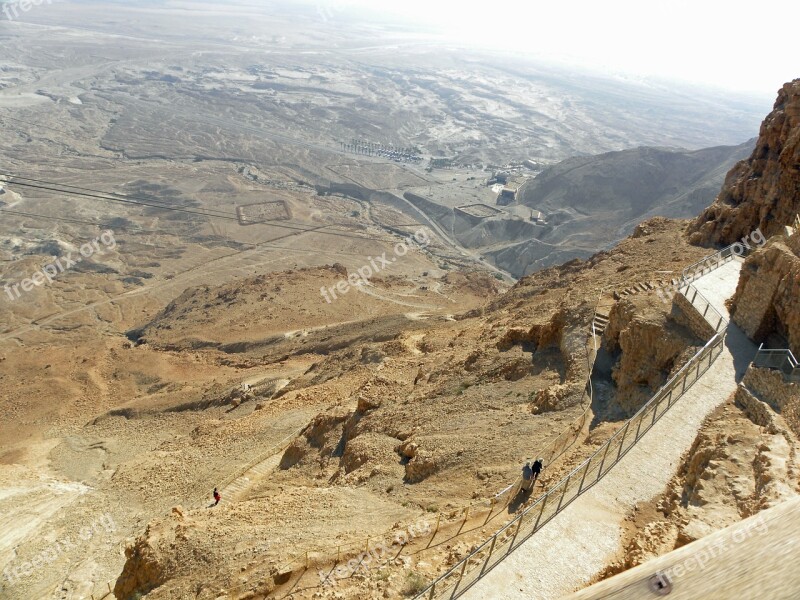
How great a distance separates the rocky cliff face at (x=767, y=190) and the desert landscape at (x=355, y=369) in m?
0.14

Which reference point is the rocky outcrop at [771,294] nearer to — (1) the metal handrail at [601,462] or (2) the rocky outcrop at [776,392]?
(1) the metal handrail at [601,462]

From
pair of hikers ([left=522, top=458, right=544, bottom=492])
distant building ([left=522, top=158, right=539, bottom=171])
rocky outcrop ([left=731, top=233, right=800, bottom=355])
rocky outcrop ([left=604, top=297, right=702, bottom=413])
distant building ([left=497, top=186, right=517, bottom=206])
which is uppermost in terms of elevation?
rocky outcrop ([left=731, top=233, right=800, bottom=355])

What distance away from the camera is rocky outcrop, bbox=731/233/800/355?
12867 mm

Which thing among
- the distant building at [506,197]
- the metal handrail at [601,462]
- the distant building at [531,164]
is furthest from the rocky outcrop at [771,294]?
the distant building at [531,164]

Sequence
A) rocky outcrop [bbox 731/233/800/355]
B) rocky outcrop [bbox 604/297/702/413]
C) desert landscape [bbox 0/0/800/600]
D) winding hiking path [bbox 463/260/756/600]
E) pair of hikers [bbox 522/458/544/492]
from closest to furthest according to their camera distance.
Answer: winding hiking path [bbox 463/260/756/600] < desert landscape [bbox 0/0/800/600] < pair of hikers [bbox 522/458/544/492] < rocky outcrop [bbox 731/233/800/355] < rocky outcrop [bbox 604/297/702/413]

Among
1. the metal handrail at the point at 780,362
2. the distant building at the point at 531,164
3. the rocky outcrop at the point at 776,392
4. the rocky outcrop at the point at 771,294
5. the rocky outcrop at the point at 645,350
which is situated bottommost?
the distant building at the point at 531,164

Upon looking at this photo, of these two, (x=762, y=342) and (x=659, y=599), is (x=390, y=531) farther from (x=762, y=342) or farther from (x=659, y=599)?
(x=762, y=342)

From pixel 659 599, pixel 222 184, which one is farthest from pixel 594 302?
pixel 222 184

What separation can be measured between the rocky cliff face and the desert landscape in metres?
0.14

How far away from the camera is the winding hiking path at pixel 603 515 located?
332 inches

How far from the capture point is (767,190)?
25672mm

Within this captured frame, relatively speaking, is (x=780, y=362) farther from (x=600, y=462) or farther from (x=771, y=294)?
(x=600, y=462)

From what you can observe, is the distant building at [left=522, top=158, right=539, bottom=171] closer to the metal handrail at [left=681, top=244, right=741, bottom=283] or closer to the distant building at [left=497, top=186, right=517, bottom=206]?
the distant building at [left=497, top=186, right=517, bottom=206]

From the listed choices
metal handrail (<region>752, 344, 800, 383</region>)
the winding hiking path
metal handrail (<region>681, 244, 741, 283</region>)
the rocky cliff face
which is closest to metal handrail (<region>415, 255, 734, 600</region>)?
the winding hiking path
